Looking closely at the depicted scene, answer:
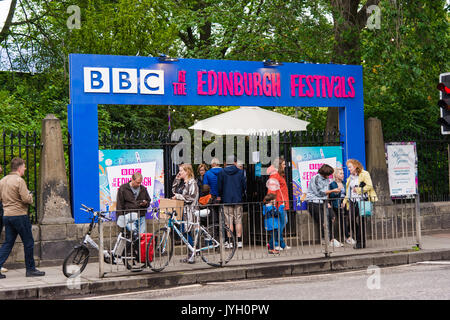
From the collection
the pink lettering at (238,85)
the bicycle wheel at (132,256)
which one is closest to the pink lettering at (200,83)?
the pink lettering at (238,85)

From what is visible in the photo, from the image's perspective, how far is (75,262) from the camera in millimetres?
9500

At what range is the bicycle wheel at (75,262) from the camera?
9.39 meters

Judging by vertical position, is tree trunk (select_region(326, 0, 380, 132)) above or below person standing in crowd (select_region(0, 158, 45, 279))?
above

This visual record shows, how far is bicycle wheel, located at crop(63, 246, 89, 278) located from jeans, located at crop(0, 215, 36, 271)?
751mm

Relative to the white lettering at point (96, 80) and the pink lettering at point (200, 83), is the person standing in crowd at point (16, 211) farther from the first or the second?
the pink lettering at point (200, 83)

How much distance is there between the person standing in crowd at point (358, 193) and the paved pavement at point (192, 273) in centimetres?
33

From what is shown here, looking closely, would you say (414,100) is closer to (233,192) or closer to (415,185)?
(415,185)

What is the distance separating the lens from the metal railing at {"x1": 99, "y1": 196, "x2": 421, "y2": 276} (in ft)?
31.7

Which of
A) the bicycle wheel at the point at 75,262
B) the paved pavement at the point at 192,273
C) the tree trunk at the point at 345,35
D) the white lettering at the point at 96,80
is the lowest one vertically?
the paved pavement at the point at 192,273

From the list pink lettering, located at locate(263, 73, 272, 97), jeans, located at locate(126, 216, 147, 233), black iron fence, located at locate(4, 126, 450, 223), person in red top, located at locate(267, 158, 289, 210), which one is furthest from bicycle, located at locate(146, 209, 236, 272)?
pink lettering, located at locate(263, 73, 272, 97)

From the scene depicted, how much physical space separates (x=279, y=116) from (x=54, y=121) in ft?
18.0

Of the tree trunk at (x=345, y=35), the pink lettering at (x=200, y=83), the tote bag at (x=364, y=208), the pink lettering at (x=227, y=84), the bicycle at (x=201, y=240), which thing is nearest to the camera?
the bicycle at (x=201, y=240)

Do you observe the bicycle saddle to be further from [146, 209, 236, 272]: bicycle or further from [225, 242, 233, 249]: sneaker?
[225, 242, 233, 249]: sneaker

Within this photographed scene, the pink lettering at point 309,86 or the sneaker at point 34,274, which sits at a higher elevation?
the pink lettering at point 309,86
